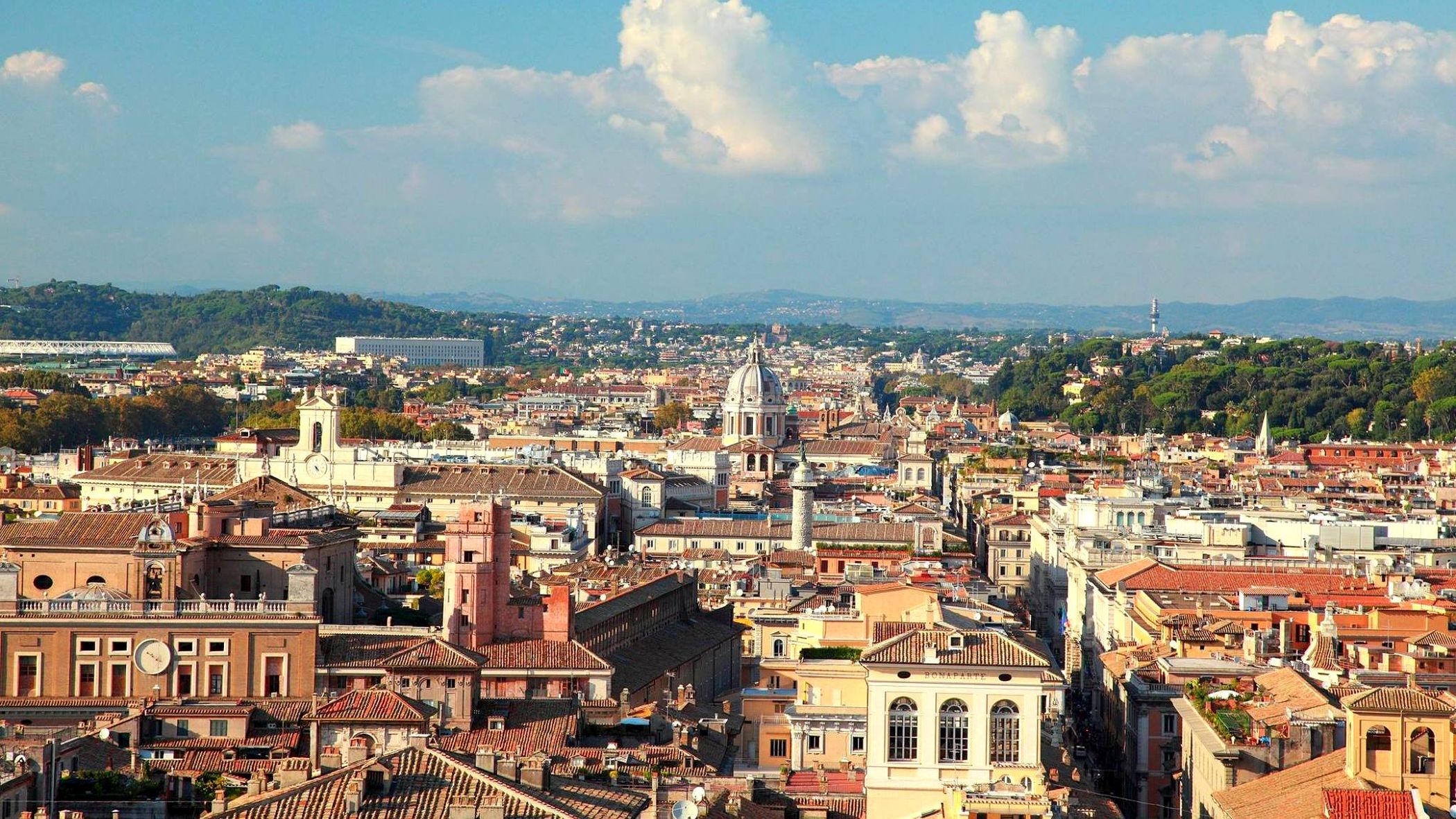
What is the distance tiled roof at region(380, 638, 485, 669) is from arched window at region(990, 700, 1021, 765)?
783 centimetres

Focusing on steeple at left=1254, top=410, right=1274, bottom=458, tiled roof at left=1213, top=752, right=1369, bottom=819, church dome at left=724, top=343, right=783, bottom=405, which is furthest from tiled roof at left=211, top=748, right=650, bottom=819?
church dome at left=724, top=343, right=783, bottom=405

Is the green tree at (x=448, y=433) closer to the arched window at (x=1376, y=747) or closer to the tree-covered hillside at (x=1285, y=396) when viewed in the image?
the tree-covered hillside at (x=1285, y=396)

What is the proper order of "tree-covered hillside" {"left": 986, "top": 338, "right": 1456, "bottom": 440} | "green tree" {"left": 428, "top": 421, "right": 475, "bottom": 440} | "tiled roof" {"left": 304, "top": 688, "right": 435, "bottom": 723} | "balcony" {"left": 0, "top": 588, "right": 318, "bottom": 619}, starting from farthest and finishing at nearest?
"tree-covered hillside" {"left": 986, "top": 338, "right": 1456, "bottom": 440} → "green tree" {"left": 428, "top": 421, "right": 475, "bottom": 440} → "balcony" {"left": 0, "top": 588, "right": 318, "bottom": 619} → "tiled roof" {"left": 304, "top": 688, "right": 435, "bottom": 723}

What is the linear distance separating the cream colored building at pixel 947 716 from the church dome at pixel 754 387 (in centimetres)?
10408

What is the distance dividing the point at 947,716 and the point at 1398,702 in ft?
14.6

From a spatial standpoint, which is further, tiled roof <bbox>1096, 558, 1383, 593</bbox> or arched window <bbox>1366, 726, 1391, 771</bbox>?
tiled roof <bbox>1096, 558, 1383, 593</bbox>

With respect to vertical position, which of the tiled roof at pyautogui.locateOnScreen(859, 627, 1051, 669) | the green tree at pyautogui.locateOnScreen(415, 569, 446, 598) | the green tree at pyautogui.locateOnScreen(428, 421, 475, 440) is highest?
the tiled roof at pyautogui.locateOnScreen(859, 627, 1051, 669)

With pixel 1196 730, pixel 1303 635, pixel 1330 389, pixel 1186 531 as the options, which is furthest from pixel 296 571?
pixel 1330 389

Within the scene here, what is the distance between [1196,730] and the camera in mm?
33500

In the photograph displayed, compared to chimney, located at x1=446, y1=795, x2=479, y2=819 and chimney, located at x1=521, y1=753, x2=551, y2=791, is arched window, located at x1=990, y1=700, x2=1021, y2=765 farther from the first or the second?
chimney, located at x1=446, y1=795, x2=479, y2=819

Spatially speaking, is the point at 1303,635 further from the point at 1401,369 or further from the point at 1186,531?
the point at 1401,369

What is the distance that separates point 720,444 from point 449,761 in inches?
3982

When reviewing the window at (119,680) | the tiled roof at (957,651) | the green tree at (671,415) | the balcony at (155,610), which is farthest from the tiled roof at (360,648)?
the green tree at (671,415)

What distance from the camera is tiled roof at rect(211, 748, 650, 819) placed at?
1989 cm
